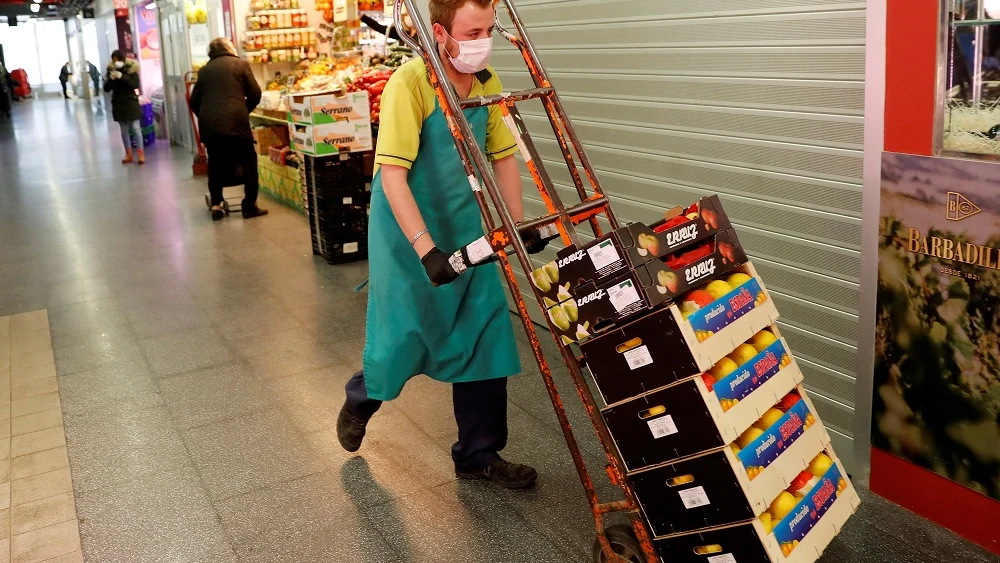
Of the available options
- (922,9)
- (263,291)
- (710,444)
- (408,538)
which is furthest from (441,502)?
(263,291)

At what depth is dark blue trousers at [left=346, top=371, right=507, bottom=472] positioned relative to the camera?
3346mm

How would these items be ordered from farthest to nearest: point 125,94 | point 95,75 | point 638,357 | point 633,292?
point 95,75, point 125,94, point 638,357, point 633,292

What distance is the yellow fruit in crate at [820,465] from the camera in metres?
2.62

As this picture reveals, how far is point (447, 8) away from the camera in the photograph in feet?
8.90

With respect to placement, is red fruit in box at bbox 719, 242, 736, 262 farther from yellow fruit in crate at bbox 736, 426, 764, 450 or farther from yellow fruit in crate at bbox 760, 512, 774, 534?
yellow fruit in crate at bbox 760, 512, 774, 534

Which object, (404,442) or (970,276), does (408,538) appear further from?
(970,276)

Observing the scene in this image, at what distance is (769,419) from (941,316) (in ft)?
2.64

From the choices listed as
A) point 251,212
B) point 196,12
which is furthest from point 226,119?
point 196,12

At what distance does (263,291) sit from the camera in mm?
6348

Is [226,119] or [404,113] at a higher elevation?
[404,113]

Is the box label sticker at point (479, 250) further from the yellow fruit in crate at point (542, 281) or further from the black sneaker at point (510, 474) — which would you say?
the black sneaker at point (510, 474)

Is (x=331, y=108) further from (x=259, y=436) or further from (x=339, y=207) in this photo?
(x=259, y=436)

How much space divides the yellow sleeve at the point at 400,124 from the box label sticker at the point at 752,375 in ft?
3.85

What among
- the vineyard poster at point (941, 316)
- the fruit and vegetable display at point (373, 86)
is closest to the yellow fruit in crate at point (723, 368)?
the vineyard poster at point (941, 316)
